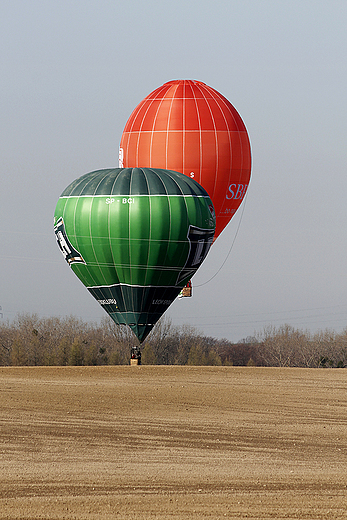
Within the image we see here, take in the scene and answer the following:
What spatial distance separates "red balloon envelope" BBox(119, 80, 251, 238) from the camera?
3484 centimetres

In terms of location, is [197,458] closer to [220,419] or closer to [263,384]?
[220,419]

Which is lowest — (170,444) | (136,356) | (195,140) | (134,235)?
(170,444)

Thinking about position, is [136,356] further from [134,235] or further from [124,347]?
[124,347]

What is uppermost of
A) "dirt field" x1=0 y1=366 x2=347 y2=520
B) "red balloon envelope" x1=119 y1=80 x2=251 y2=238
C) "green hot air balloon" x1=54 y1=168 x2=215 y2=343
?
"red balloon envelope" x1=119 y1=80 x2=251 y2=238

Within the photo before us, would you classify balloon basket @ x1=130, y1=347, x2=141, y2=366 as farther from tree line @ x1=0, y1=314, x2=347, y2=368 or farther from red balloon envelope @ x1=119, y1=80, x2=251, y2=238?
tree line @ x1=0, y1=314, x2=347, y2=368

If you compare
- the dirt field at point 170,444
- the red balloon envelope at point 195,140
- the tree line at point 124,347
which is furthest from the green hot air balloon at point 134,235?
the tree line at point 124,347

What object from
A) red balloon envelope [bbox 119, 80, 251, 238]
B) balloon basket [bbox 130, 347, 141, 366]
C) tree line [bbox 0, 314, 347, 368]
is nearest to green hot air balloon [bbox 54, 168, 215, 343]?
balloon basket [bbox 130, 347, 141, 366]

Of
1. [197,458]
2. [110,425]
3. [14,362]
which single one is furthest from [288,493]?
[14,362]

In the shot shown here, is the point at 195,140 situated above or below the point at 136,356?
above

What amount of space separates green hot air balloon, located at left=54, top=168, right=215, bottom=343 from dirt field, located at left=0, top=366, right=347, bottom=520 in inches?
120

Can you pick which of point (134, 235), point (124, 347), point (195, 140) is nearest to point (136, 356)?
point (134, 235)

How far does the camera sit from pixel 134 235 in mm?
29875

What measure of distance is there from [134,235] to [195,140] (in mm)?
6842

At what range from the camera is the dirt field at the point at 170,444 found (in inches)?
551
